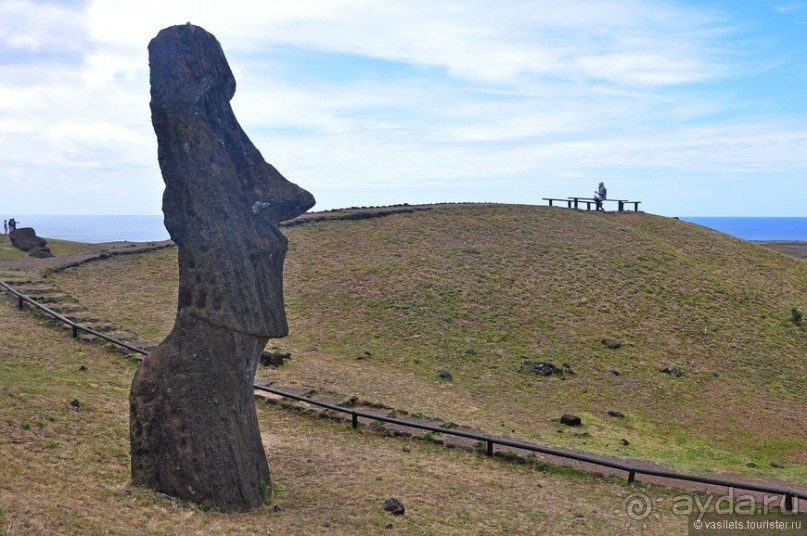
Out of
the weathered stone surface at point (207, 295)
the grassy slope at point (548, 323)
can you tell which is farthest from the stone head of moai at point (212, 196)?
the grassy slope at point (548, 323)

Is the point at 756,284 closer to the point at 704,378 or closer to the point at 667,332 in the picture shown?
the point at 667,332

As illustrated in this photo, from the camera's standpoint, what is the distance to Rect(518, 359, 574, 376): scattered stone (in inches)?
957

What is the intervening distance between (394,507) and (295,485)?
2.18 metres

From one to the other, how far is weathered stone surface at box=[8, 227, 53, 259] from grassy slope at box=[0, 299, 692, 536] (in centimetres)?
2292

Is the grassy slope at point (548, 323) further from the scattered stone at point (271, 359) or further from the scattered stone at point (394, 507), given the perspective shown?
the scattered stone at point (394, 507)

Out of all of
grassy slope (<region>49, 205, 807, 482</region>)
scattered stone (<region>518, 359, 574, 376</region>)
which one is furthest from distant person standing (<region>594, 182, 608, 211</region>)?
scattered stone (<region>518, 359, 574, 376</region>)

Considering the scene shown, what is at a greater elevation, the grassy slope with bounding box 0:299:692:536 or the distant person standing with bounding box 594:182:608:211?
the distant person standing with bounding box 594:182:608:211

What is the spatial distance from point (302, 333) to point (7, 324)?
32.4ft

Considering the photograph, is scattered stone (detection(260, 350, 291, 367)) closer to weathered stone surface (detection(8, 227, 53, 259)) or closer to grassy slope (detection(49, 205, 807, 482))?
grassy slope (detection(49, 205, 807, 482))

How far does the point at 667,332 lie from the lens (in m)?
28.9

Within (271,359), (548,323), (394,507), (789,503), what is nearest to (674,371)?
(548,323)

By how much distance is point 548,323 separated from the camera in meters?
28.7

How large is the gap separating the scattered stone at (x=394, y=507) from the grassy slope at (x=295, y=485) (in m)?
0.13

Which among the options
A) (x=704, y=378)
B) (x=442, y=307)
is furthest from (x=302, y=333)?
(x=704, y=378)
